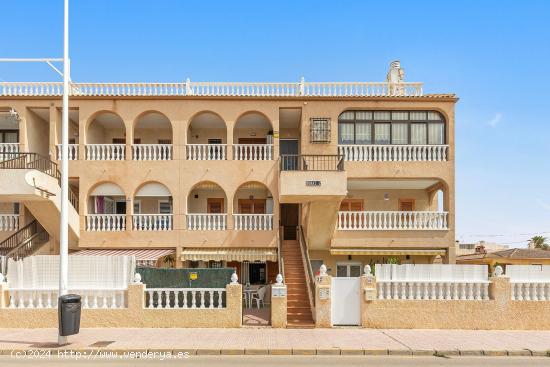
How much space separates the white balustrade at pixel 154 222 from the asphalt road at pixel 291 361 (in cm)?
1032

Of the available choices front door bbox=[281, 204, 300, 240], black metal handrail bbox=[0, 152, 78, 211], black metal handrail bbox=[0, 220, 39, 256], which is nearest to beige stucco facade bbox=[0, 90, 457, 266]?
black metal handrail bbox=[0, 152, 78, 211]

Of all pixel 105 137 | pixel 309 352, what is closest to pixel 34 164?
pixel 105 137

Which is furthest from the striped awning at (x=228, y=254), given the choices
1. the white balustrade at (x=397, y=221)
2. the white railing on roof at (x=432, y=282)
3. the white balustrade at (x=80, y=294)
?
the white railing on roof at (x=432, y=282)

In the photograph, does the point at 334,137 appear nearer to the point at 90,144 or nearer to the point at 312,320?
the point at 312,320

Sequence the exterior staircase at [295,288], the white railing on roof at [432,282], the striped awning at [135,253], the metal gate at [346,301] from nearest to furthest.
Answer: the metal gate at [346,301] → the white railing on roof at [432,282] → the exterior staircase at [295,288] → the striped awning at [135,253]

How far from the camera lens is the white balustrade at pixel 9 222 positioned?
71.0ft

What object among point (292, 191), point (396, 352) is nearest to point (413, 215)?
point (292, 191)

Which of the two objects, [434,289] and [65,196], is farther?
[434,289]

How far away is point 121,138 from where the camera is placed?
2491cm

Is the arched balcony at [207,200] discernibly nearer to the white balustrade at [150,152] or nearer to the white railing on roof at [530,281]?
the white balustrade at [150,152]

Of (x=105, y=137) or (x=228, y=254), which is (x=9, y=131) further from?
(x=228, y=254)

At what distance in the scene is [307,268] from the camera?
1881 cm

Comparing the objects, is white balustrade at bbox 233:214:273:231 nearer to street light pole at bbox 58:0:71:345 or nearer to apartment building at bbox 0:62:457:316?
apartment building at bbox 0:62:457:316

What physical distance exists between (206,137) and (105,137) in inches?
236
